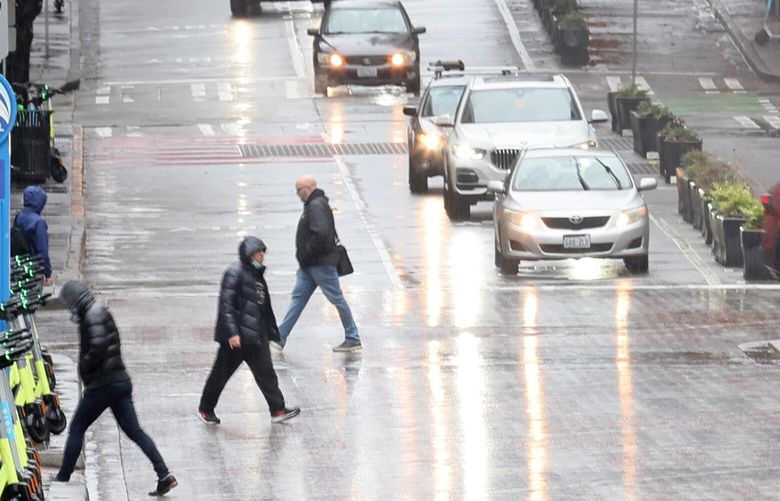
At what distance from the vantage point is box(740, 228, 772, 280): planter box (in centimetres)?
2458

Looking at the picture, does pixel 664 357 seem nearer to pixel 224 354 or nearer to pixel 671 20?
pixel 224 354

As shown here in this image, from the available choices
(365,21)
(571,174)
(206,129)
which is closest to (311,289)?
(571,174)

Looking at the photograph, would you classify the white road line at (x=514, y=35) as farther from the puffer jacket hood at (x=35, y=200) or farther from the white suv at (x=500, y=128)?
the puffer jacket hood at (x=35, y=200)

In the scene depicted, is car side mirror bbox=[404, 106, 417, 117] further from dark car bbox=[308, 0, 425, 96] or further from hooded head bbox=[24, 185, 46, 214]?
hooded head bbox=[24, 185, 46, 214]

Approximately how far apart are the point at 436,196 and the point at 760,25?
21.0 m

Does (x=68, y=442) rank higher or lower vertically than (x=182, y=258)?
higher

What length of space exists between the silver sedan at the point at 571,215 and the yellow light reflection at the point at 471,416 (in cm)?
439

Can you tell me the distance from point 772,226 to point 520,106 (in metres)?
7.88

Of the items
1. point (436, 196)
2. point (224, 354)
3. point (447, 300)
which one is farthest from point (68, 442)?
point (436, 196)

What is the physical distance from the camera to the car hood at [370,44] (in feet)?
137

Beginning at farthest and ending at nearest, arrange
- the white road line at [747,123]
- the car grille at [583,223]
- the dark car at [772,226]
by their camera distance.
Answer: the white road line at [747,123], the car grille at [583,223], the dark car at [772,226]

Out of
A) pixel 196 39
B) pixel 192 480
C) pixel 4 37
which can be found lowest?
pixel 196 39

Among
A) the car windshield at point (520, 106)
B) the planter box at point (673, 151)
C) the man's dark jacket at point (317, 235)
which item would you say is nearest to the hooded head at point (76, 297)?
the man's dark jacket at point (317, 235)

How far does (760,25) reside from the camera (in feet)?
166
